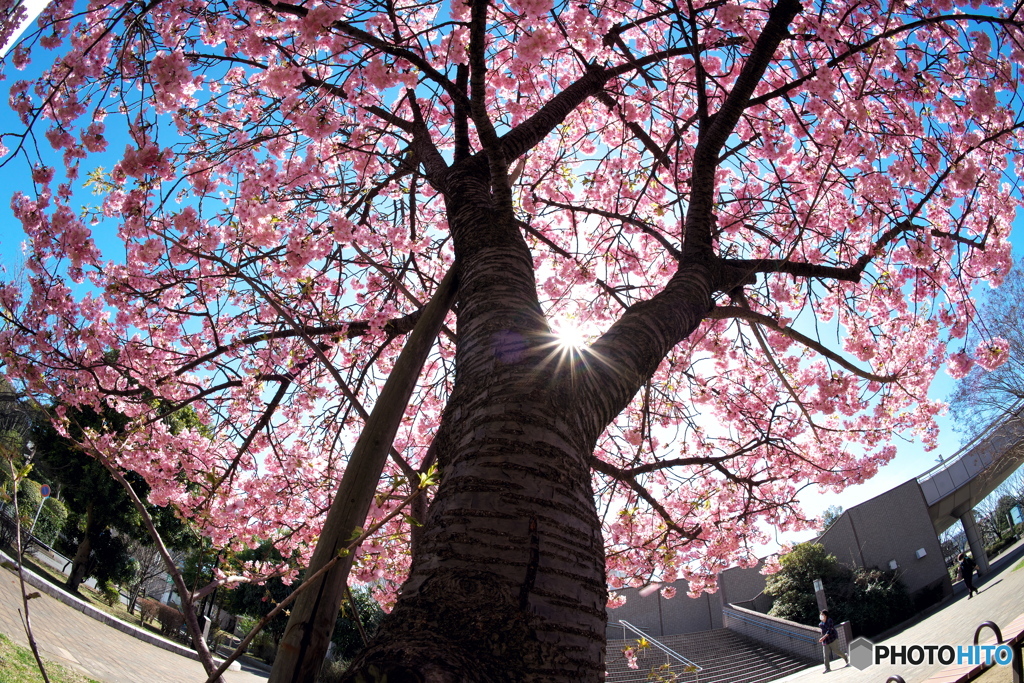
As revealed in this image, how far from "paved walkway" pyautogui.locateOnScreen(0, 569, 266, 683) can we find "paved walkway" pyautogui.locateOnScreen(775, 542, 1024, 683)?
30.4 ft

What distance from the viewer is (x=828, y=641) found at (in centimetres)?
976

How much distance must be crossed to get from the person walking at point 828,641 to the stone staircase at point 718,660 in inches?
23.6

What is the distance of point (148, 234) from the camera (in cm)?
383

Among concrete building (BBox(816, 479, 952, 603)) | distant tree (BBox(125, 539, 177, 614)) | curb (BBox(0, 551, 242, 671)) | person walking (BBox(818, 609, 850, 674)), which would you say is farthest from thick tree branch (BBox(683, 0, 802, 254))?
distant tree (BBox(125, 539, 177, 614))

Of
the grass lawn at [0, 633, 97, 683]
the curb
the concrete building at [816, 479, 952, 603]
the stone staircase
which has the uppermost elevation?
the concrete building at [816, 479, 952, 603]

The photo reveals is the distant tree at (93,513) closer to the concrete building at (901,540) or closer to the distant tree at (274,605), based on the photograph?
the distant tree at (274,605)

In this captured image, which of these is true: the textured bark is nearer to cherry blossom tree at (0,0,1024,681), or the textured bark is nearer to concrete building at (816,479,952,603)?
cherry blossom tree at (0,0,1024,681)

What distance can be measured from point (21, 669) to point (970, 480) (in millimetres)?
21259

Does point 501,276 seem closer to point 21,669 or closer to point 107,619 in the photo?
point 21,669

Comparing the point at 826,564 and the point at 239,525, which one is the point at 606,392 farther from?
the point at 826,564

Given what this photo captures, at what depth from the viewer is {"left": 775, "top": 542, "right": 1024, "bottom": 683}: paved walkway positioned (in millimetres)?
7012

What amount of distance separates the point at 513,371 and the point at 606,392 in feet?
1.27

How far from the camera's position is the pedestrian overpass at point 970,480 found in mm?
12977

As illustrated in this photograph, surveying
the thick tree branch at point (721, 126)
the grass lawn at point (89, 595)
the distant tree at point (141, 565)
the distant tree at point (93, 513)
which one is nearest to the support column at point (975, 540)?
the thick tree branch at point (721, 126)
